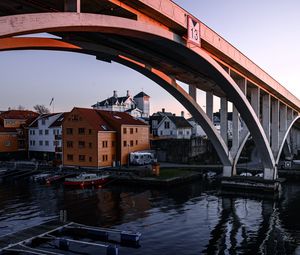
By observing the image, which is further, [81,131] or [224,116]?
[81,131]

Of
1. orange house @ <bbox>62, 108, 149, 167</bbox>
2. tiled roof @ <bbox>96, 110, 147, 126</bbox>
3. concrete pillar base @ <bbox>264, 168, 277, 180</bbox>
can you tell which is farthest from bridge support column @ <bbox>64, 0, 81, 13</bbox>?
tiled roof @ <bbox>96, 110, 147, 126</bbox>

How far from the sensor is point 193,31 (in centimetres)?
1958

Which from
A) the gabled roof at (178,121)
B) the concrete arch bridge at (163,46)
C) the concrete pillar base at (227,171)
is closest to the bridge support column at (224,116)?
the concrete arch bridge at (163,46)

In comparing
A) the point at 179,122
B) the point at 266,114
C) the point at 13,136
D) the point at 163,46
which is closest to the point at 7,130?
the point at 13,136

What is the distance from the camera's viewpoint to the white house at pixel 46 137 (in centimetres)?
6259

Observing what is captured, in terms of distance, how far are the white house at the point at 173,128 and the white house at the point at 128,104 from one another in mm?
16196

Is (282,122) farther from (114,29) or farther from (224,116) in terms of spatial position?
(114,29)

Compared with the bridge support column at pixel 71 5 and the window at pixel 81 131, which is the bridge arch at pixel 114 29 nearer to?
the bridge support column at pixel 71 5

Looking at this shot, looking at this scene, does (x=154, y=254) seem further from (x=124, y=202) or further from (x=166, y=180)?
(x=166, y=180)

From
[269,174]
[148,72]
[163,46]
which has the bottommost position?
[269,174]

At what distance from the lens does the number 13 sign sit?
750 inches

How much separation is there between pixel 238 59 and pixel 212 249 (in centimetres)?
1485

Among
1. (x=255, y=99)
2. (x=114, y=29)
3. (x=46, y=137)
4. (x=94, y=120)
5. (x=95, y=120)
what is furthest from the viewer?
(x=46, y=137)

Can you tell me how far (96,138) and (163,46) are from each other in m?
34.6
